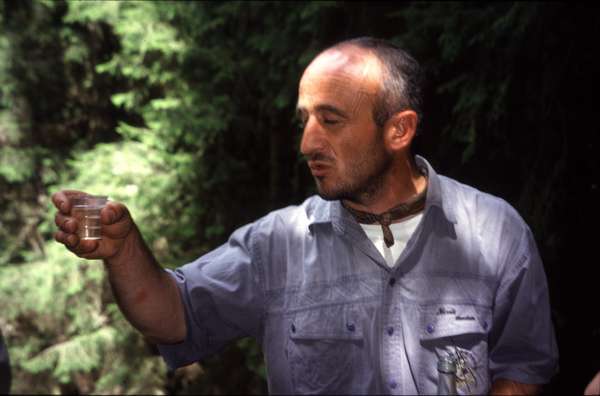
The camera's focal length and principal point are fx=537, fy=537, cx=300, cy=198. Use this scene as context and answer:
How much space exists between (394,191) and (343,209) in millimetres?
219

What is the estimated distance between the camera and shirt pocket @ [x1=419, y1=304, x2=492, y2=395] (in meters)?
1.85

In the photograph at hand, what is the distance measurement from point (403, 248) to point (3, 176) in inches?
290

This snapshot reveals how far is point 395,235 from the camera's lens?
2.05 metres

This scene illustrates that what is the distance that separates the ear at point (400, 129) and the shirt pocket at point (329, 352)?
2.12 feet

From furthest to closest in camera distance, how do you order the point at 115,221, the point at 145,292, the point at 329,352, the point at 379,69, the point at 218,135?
1. the point at 218,135
2. the point at 379,69
3. the point at 329,352
4. the point at 145,292
5. the point at 115,221

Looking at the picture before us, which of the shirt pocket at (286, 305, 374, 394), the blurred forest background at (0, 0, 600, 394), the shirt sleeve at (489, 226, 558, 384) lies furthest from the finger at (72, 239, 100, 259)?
the blurred forest background at (0, 0, 600, 394)

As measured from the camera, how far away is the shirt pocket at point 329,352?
1.86 meters

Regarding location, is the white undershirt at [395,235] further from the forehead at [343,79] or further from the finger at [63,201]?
the finger at [63,201]

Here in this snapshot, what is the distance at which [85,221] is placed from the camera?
1.57 m

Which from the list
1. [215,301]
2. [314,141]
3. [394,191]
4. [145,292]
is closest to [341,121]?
[314,141]

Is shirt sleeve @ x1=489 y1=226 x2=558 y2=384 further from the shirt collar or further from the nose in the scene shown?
the nose

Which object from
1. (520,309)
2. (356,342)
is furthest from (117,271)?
(520,309)

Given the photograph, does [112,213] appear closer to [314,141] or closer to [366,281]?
[314,141]

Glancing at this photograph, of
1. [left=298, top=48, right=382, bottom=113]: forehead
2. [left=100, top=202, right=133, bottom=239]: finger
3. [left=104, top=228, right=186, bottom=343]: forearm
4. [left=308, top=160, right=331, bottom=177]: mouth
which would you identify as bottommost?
[left=104, top=228, right=186, bottom=343]: forearm
